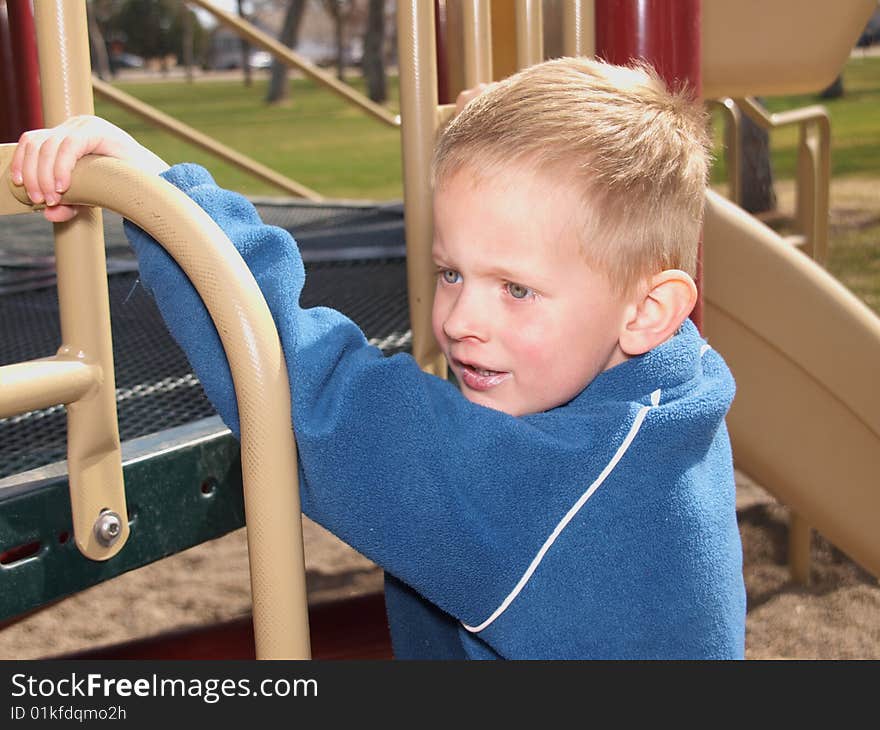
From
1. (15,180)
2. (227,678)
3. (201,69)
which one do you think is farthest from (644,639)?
(201,69)

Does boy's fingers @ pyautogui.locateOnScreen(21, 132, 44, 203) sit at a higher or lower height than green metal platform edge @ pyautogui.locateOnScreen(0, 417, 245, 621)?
higher

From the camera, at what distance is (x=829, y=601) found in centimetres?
352

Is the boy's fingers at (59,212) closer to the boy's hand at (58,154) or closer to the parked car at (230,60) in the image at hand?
the boy's hand at (58,154)

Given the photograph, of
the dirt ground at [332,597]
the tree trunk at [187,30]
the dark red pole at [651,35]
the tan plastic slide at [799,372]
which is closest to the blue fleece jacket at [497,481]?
the dark red pole at [651,35]

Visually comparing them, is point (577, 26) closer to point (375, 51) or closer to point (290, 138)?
point (290, 138)

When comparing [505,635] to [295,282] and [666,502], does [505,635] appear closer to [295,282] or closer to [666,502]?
[666,502]

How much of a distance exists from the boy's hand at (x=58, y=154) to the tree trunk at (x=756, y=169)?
8883 millimetres

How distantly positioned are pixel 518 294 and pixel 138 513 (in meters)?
0.45

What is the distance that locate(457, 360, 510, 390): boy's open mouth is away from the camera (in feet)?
3.64

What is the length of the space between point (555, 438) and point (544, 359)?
9 centimetres

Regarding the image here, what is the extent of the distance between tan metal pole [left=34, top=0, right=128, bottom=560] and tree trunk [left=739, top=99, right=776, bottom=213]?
885cm

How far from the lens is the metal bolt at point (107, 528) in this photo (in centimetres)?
113

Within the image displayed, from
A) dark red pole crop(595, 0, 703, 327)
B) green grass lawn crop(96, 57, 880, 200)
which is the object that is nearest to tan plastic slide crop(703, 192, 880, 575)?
dark red pole crop(595, 0, 703, 327)

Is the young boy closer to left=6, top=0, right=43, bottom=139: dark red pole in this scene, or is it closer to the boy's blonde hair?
the boy's blonde hair
